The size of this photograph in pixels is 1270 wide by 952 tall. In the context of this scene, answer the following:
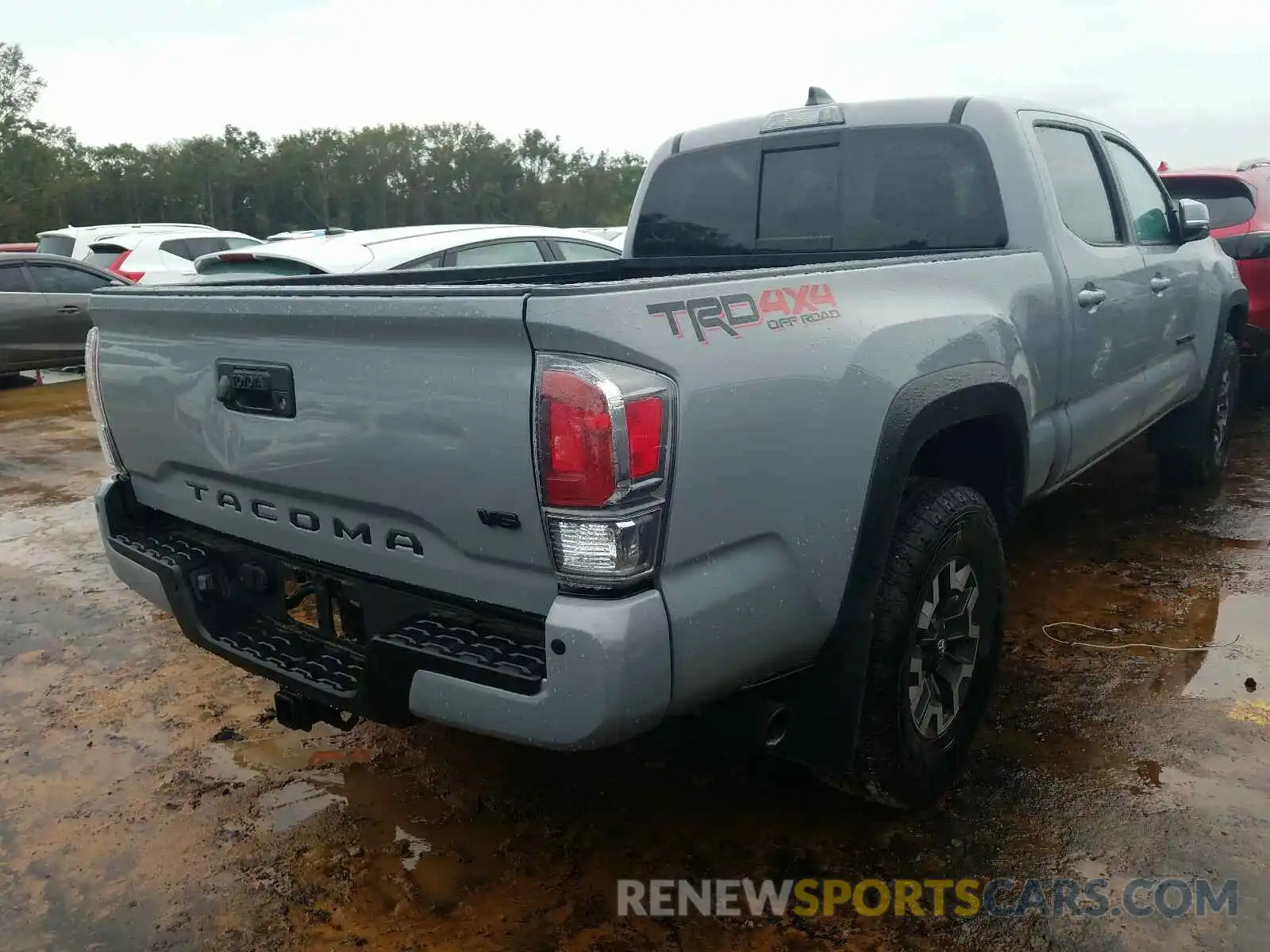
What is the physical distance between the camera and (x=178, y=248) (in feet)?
40.3

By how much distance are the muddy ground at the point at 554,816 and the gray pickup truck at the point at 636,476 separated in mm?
308

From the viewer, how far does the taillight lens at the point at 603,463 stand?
1.88 metres

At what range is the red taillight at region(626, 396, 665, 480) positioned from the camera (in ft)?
6.21

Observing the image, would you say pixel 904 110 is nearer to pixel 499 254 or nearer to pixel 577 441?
pixel 577 441

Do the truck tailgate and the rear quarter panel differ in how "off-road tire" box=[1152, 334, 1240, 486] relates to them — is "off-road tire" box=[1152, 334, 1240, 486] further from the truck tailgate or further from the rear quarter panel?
the truck tailgate

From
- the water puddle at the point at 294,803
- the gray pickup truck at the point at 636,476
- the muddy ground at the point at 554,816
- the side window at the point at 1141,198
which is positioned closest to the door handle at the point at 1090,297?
the gray pickup truck at the point at 636,476

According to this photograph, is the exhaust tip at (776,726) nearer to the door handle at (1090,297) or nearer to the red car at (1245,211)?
the door handle at (1090,297)

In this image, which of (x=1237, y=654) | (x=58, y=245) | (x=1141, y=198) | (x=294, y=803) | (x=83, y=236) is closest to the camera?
(x=294, y=803)

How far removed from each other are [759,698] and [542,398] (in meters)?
0.86

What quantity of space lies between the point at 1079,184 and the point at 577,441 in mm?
2829

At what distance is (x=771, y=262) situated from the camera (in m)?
3.70

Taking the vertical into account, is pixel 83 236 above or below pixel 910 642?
above

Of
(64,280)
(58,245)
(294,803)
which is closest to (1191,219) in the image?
(294,803)

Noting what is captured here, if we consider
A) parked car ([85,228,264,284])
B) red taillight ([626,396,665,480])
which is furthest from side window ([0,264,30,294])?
red taillight ([626,396,665,480])
